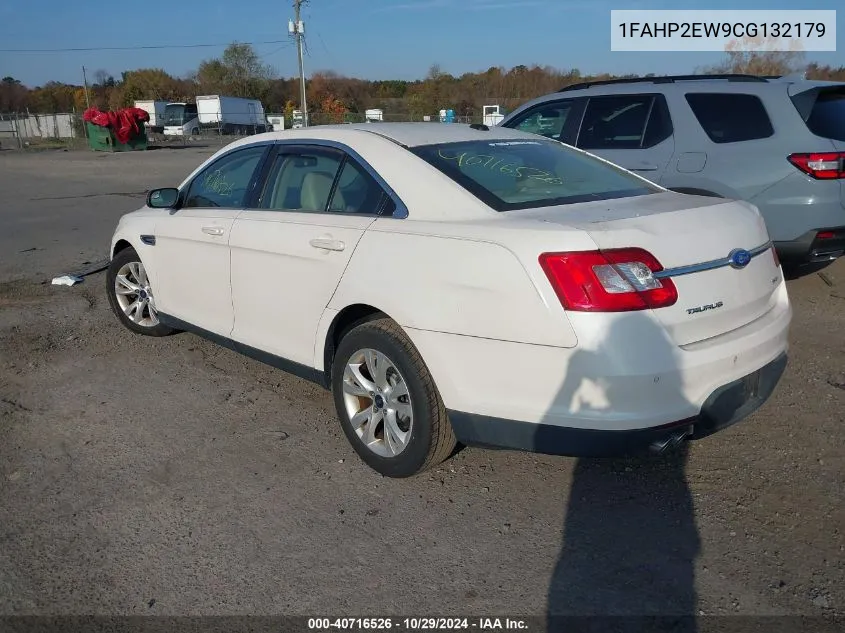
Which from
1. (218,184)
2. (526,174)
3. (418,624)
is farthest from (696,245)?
(218,184)

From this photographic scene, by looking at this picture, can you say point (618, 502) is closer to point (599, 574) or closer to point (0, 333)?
point (599, 574)

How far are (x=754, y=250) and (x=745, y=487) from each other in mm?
1071

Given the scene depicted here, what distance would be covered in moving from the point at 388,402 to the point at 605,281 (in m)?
1.22

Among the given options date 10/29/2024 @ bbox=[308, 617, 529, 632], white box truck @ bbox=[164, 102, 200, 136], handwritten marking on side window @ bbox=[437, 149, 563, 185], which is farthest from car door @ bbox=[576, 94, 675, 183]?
white box truck @ bbox=[164, 102, 200, 136]

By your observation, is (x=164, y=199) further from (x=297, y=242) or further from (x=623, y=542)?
(x=623, y=542)

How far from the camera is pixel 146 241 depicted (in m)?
5.17

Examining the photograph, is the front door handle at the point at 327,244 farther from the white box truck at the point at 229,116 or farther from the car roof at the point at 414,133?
the white box truck at the point at 229,116

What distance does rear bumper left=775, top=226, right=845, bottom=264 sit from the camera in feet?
18.9

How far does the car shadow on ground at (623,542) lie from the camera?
8.29ft

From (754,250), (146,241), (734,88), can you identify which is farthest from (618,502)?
(734,88)

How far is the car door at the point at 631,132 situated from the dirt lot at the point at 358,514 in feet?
7.98

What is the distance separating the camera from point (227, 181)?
4664mm

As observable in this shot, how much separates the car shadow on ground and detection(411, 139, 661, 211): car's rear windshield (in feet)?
2.89

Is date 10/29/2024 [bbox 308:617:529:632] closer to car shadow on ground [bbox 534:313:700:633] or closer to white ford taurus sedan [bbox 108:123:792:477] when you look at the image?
car shadow on ground [bbox 534:313:700:633]
